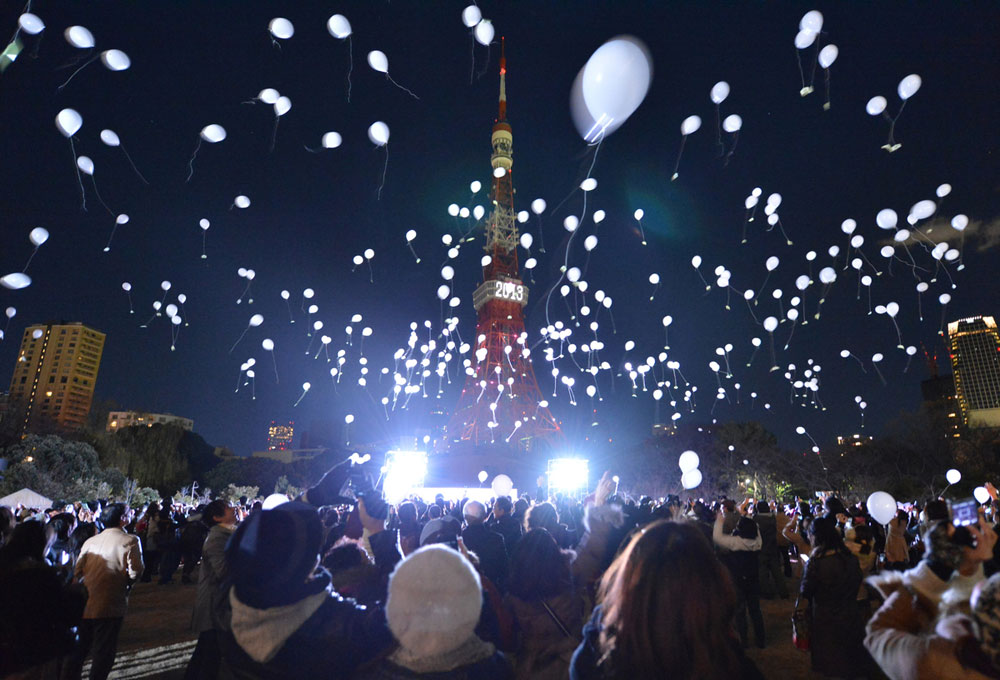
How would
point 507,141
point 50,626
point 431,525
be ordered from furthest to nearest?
point 507,141 < point 431,525 < point 50,626

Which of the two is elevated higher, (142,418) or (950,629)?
(142,418)

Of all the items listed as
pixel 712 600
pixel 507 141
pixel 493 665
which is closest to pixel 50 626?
pixel 493 665

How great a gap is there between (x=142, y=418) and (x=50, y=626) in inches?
2907

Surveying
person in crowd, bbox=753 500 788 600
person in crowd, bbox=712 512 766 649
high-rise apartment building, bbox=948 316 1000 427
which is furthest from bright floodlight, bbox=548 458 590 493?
high-rise apartment building, bbox=948 316 1000 427

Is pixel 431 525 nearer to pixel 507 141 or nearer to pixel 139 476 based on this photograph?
pixel 139 476

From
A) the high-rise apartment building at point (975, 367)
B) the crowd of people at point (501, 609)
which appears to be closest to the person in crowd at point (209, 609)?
the crowd of people at point (501, 609)

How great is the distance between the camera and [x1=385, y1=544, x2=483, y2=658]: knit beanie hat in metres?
1.81

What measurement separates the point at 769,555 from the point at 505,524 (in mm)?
5492

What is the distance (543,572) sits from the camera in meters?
3.43

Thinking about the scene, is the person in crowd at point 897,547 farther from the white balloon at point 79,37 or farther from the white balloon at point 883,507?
the white balloon at point 79,37

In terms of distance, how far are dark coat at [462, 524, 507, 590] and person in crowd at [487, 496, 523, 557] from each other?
977mm

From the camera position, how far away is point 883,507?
7266 mm

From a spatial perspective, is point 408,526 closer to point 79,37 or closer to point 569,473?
point 79,37

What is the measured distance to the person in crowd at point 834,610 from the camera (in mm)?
3855
